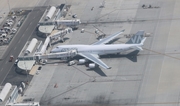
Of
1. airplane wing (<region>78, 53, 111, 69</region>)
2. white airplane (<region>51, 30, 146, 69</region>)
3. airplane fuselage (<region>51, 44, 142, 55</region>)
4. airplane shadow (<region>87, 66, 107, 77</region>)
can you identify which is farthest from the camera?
airplane fuselage (<region>51, 44, 142, 55</region>)

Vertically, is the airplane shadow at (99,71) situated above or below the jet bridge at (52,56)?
above

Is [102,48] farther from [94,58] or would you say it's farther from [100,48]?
[94,58]

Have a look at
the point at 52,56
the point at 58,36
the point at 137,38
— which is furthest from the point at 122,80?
the point at 58,36

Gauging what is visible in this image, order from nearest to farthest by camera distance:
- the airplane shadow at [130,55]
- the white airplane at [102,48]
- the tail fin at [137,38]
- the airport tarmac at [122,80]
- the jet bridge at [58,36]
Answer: the airport tarmac at [122,80]
the white airplane at [102,48]
the tail fin at [137,38]
the airplane shadow at [130,55]
the jet bridge at [58,36]

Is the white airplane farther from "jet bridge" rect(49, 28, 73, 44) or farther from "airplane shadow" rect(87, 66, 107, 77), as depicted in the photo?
"jet bridge" rect(49, 28, 73, 44)

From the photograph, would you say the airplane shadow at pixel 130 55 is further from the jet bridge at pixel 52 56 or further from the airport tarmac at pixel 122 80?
the jet bridge at pixel 52 56

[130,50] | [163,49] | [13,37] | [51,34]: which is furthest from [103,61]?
[13,37]

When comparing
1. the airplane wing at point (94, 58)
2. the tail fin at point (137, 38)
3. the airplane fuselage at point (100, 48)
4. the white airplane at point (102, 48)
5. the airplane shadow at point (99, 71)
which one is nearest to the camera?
the airplane shadow at point (99, 71)

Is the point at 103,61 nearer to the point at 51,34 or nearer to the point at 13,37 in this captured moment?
the point at 51,34

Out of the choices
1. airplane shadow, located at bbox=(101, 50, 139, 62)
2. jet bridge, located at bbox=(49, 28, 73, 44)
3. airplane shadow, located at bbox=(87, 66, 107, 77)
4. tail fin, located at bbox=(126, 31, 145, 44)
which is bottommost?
Result: jet bridge, located at bbox=(49, 28, 73, 44)

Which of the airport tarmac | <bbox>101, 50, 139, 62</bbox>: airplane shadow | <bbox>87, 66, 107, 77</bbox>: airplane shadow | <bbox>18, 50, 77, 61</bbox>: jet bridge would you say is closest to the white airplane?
<bbox>87, 66, 107, 77</bbox>: airplane shadow

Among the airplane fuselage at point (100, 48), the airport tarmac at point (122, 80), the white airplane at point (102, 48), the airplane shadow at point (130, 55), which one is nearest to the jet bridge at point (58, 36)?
the airport tarmac at point (122, 80)
